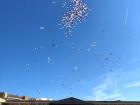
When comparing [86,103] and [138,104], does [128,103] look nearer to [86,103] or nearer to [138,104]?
[138,104]

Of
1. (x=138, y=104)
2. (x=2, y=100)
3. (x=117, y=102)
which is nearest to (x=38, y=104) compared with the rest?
(x=2, y=100)

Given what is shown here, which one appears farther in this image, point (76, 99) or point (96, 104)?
point (96, 104)

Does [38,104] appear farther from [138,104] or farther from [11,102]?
[138,104]

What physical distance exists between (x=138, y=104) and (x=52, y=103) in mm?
25324

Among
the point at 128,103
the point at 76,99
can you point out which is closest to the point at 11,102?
the point at 76,99

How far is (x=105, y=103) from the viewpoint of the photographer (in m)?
86.9

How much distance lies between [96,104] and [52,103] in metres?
13.0

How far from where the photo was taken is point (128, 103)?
8706cm

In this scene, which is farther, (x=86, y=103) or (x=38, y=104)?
(x=38, y=104)

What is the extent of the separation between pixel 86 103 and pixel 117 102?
34.4ft

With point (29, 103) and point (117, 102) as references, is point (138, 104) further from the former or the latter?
point (29, 103)

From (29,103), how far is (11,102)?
5238 millimetres

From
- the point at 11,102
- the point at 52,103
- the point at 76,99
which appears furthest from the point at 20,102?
the point at 76,99

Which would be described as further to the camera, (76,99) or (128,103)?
(128,103)
